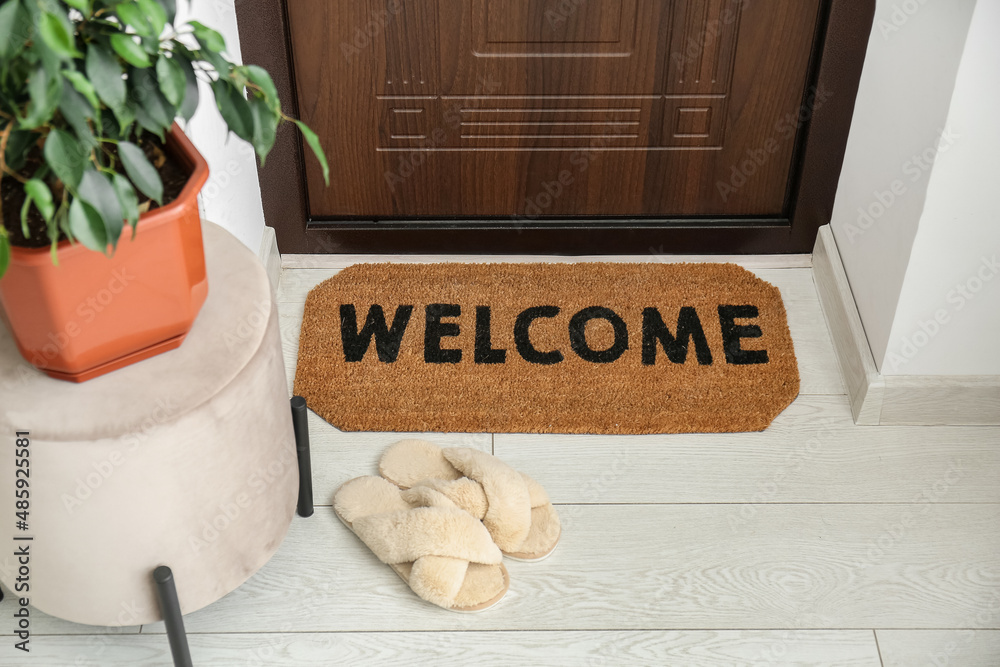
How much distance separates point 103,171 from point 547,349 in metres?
1.06

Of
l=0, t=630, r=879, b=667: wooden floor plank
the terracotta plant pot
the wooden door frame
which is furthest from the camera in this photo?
the wooden door frame

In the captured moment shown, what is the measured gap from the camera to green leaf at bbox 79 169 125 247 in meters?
0.79

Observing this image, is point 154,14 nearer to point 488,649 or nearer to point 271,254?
point 488,649

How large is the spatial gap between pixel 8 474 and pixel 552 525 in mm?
779

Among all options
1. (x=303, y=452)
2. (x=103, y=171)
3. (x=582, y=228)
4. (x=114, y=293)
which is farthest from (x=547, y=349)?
(x=103, y=171)

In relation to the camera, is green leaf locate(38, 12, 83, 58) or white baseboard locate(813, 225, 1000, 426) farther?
white baseboard locate(813, 225, 1000, 426)

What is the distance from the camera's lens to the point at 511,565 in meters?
1.42

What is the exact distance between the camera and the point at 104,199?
2.64 feet

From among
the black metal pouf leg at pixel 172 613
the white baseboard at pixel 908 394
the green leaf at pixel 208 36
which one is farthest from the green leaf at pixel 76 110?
the white baseboard at pixel 908 394

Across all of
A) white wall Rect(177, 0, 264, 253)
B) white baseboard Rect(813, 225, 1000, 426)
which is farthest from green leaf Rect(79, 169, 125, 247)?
white baseboard Rect(813, 225, 1000, 426)

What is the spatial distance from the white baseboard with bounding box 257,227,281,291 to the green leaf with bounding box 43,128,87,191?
3.58ft

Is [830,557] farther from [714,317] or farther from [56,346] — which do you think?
[56,346]

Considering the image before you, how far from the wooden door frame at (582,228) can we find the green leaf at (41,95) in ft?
3.69

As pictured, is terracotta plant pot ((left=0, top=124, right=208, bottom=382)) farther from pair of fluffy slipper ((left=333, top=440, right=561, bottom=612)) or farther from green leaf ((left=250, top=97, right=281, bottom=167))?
pair of fluffy slipper ((left=333, top=440, right=561, bottom=612))
